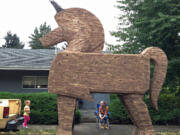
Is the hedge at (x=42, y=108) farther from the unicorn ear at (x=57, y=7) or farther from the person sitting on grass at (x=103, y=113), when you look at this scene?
the unicorn ear at (x=57, y=7)

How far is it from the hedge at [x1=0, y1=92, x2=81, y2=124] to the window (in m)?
2.63

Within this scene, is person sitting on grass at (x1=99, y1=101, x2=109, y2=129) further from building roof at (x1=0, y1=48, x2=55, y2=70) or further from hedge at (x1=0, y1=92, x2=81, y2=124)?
building roof at (x1=0, y1=48, x2=55, y2=70)

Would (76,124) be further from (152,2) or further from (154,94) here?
(152,2)

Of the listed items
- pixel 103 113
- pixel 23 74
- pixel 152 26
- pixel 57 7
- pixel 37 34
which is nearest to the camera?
pixel 57 7

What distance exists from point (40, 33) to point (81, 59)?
44346mm

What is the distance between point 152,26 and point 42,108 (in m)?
5.62

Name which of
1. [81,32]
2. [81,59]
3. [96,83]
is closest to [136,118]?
[96,83]

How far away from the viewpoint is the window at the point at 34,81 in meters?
10.7

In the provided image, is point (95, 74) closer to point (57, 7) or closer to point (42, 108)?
point (57, 7)

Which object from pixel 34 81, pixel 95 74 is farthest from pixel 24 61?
pixel 95 74

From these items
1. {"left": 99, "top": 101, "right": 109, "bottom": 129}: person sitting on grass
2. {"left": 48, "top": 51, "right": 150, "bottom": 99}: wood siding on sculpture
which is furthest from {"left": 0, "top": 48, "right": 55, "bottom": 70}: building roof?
{"left": 48, "top": 51, "right": 150, "bottom": 99}: wood siding on sculpture

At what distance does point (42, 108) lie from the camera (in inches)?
313

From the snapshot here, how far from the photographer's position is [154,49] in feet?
15.6

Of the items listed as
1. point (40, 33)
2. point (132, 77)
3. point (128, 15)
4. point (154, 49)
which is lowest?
point (132, 77)
